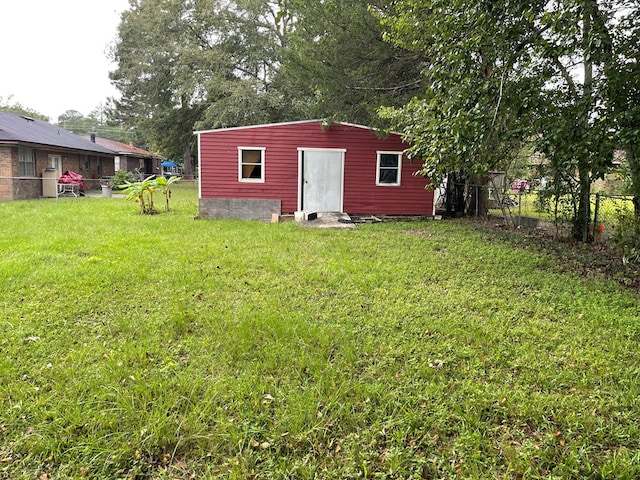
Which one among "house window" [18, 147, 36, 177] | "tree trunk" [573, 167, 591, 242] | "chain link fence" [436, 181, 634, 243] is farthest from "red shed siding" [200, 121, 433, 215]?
"house window" [18, 147, 36, 177]

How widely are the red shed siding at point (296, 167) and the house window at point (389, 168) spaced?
0.13 m

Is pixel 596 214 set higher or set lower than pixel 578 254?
higher

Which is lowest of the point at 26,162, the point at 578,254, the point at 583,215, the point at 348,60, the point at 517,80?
the point at 578,254

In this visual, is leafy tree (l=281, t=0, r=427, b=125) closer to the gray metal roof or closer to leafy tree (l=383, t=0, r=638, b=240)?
leafy tree (l=383, t=0, r=638, b=240)

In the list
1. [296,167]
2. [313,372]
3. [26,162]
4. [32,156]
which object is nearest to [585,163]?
[313,372]

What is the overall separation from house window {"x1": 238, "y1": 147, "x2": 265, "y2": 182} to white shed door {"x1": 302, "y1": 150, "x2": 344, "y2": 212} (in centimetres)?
121

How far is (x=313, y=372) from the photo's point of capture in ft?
9.63

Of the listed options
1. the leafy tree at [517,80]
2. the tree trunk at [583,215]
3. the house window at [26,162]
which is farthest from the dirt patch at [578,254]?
the house window at [26,162]

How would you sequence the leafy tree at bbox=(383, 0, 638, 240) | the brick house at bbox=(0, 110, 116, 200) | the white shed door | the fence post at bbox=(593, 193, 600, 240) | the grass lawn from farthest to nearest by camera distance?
the brick house at bbox=(0, 110, 116, 200), the white shed door, the fence post at bbox=(593, 193, 600, 240), the leafy tree at bbox=(383, 0, 638, 240), the grass lawn

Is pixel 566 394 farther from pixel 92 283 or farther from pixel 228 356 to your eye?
pixel 92 283

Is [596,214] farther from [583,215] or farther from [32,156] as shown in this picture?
[32,156]

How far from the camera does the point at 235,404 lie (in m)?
2.55

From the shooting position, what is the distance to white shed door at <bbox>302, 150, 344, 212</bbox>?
11.5m

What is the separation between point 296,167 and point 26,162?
12.2 metres
